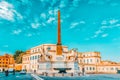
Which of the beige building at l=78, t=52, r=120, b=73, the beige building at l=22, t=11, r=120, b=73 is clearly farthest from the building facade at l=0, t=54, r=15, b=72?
the beige building at l=78, t=52, r=120, b=73

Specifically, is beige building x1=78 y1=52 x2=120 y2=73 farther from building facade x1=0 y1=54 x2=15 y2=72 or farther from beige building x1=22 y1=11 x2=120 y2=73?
building facade x1=0 y1=54 x2=15 y2=72

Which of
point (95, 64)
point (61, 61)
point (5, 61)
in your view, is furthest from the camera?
point (5, 61)

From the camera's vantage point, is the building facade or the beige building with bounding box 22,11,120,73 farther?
the building facade

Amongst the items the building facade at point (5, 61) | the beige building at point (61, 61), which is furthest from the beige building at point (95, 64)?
the building facade at point (5, 61)

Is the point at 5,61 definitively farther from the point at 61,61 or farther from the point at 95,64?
the point at 61,61

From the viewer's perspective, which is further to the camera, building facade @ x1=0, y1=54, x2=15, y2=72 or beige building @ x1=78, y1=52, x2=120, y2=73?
building facade @ x1=0, y1=54, x2=15, y2=72

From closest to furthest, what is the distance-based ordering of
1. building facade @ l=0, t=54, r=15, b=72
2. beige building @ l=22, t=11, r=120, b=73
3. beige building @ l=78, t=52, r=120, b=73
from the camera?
beige building @ l=22, t=11, r=120, b=73
beige building @ l=78, t=52, r=120, b=73
building facade @ l=0, t=54, r=15, b=72

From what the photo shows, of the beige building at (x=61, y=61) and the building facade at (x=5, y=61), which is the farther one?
the building facade at (x=5, y=61)

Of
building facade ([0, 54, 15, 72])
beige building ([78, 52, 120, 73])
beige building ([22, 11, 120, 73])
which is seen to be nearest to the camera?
beige building ([22, 11, 120, 73])

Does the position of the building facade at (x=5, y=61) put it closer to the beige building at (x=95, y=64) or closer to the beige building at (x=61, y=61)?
the beige building at (x=61, y=61)

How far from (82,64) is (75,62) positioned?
3062cm

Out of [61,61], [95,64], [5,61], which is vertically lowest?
[95,64]

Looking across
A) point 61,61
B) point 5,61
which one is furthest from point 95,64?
point 5,61

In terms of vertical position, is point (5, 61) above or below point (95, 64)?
above
